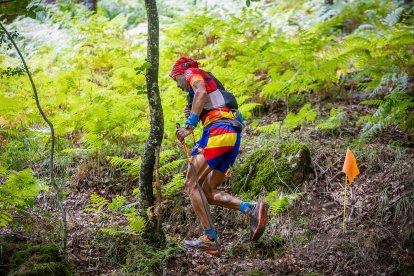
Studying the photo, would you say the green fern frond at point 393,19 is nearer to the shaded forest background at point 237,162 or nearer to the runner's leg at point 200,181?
the shaded forest background at point 237,162

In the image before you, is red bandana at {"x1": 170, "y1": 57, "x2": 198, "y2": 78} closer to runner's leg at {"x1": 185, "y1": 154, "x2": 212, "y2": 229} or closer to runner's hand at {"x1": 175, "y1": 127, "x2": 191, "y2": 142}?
runner's hand at {"x1": 175, "y1": 127, "x2": 191, "y2": 142}

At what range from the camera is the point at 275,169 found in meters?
6.44

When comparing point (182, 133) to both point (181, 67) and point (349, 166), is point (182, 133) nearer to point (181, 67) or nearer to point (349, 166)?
point (181, 67)

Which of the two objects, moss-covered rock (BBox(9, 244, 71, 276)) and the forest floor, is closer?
moss-covered rock (BBox(9, 244, 71, 276))

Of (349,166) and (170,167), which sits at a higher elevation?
(349,166)

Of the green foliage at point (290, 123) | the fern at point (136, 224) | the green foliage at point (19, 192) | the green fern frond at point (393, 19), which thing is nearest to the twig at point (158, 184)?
the fern at point (136, 224)

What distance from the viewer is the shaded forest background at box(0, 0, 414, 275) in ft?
16.2

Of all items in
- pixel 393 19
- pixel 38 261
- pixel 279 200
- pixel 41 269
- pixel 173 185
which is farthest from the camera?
pixel 393 19

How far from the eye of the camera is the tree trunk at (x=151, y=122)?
509 cm

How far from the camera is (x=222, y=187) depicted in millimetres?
6848

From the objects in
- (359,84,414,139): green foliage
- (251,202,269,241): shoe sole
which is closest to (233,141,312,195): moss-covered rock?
(359,84,414,139): green foliage

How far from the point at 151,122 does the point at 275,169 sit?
2295 mm

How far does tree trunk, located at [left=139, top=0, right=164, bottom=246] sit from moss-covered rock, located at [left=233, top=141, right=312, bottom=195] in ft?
5.94

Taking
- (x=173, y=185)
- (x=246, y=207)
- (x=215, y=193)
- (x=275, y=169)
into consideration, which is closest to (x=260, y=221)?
(x=246, y=207)
